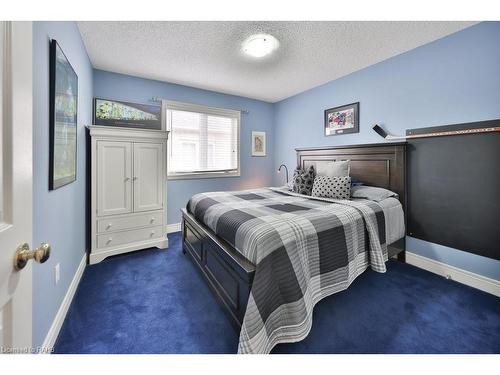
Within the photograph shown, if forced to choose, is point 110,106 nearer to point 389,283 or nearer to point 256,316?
point 256,316

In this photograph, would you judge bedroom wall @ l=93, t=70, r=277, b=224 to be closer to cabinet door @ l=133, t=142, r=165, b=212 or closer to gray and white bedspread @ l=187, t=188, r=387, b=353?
cabinet door @ l=133, t=142, r=165, b=212

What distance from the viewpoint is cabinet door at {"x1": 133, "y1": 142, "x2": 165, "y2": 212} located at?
9.30 ft

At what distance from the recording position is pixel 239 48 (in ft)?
8.33

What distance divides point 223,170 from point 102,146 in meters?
2.04

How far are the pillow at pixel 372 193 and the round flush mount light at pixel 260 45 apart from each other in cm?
192

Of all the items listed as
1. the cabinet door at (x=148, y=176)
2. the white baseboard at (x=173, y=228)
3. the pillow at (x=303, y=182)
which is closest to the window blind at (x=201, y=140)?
the cabinet door at (x=148, y=176)

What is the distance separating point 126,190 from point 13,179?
236 cm

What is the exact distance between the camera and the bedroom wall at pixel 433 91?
2.04 metres

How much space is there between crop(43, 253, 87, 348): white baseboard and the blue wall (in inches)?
2.0

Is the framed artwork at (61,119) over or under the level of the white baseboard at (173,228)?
over

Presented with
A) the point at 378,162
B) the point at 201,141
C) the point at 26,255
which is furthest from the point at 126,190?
the point at 378,162

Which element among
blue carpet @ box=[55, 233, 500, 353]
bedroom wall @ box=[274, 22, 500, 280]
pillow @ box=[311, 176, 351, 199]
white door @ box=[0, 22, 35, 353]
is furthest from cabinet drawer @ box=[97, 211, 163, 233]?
bedroom wall @ box=[274, 22, 500, 280]

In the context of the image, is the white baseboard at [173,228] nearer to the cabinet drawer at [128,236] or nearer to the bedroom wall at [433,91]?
the cabinet drawer at [128,236]

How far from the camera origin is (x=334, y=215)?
73.4 inches
